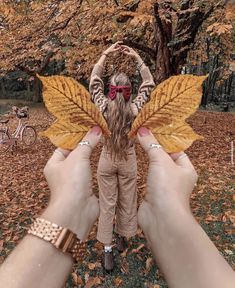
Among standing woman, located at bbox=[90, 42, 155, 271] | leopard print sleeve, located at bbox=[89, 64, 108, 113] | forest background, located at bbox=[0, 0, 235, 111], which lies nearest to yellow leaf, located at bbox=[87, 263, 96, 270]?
standing woman, located at bbox=[90, 42, 155, 271]

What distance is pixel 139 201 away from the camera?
16.3 feet

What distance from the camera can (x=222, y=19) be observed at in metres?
4.82

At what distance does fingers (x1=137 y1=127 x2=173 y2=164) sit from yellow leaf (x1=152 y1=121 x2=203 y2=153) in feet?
0.15

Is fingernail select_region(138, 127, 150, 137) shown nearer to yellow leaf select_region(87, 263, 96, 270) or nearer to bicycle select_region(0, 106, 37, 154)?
yellow leaf select_region(87, 263, 96, 270)

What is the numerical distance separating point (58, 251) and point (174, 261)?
478 mm

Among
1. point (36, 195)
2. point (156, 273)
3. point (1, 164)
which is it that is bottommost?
point (1, 164)

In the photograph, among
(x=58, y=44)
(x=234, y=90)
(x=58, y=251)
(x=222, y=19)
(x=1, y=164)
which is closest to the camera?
(x=58, y=251)

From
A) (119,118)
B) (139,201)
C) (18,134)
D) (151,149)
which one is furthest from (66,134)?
(18,134)

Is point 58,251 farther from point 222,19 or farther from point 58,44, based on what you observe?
point 58,44

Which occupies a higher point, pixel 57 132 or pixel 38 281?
pixel 57 132

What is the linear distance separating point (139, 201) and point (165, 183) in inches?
150

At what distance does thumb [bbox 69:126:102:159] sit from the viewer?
4.45ft

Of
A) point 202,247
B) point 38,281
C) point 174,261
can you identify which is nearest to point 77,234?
point 38,281

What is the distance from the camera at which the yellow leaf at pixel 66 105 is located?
1378mm
